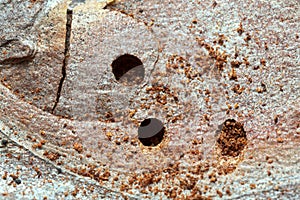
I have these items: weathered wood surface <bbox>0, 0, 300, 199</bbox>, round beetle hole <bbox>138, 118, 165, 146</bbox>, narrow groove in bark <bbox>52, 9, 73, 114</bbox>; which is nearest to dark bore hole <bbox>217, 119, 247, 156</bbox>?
weathered wood surface <bbox>0, 0, 300, 199</bbox>

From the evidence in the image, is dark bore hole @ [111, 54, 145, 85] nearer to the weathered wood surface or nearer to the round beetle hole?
the weathered wood surface

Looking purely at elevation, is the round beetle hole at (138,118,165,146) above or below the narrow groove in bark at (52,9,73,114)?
below

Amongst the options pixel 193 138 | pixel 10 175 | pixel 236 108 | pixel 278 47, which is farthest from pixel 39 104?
pixel 278 47

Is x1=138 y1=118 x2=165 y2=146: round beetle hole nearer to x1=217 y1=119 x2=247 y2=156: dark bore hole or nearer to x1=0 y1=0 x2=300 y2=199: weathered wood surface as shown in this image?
x1=0 y1=0 x2=300 y2=199: weathered wood surface

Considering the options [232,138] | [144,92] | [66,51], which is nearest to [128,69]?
[144,92]

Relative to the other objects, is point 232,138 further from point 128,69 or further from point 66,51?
point 66,51
